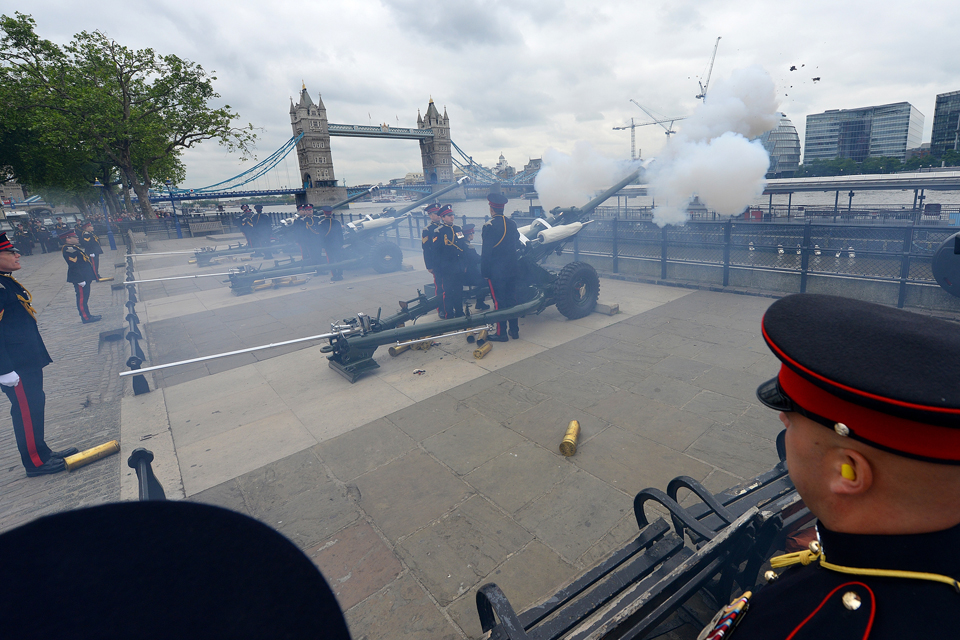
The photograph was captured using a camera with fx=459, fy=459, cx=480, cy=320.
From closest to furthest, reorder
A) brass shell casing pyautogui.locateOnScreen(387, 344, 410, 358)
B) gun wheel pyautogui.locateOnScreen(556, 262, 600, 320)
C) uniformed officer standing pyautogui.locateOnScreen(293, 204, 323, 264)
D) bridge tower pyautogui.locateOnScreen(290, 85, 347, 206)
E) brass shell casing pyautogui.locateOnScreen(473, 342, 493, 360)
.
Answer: brass shell casing pyautogui.locateOnScreen(473, 342, 493, 360) → brass shell casing pyautogui.locateOnScreen(387, 344, 410, 358) → gun wheel pyautogui.locateOnScreen(556, 262, 600, 320) → uniformed officer standing pyautogui.locateOnScreen(293, 204, 323, 264) → bridge tower pyautogui.locateOnScreen(290, 85, 347, 206)

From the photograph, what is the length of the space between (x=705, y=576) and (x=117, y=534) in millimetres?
1937

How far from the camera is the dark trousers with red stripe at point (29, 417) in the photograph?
393 centimetres

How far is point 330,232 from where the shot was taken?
12570 millimetres

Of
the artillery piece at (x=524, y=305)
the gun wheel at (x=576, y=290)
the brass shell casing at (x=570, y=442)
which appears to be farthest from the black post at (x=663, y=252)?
the brass shell casing at (x=570, y=442)

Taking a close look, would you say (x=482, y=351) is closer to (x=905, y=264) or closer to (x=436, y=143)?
(x=905, y=264)

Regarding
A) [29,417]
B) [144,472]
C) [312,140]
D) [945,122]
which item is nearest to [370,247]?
[29,417]

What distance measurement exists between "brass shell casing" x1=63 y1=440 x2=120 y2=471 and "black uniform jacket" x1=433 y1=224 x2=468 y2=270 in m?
4.55

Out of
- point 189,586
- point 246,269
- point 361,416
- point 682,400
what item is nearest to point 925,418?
point 189,586

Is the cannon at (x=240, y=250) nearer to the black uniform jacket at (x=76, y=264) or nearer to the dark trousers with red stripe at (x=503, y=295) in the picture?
the black uniform jacket at (x=76, y=264)

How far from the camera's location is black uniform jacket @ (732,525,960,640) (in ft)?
2.68

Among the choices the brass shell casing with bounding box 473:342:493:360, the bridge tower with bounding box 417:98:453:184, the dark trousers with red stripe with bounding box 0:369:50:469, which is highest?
the bridge tower with bounding box 417:98:453:184

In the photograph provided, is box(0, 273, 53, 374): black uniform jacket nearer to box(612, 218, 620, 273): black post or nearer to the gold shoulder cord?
the gold shoulder cord

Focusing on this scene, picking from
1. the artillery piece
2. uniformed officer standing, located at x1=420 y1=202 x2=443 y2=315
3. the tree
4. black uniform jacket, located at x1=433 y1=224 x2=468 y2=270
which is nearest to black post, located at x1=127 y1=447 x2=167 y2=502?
the artillery piece

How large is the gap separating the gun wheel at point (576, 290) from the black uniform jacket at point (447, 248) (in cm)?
163
